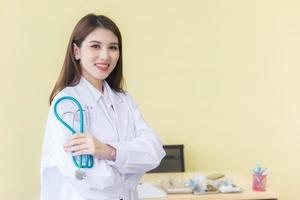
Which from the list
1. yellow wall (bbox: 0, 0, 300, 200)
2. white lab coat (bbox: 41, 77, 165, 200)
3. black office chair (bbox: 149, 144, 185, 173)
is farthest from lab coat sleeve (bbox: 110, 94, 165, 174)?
yellow wall (bbox: 0, 0, 300, 200)

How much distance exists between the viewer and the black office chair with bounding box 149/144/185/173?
327 centimetres

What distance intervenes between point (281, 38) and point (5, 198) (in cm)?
291

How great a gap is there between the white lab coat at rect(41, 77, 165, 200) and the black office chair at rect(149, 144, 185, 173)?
188cm

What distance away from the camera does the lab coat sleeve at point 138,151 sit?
1.26 metres

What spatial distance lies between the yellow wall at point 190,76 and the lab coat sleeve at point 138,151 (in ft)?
7.08

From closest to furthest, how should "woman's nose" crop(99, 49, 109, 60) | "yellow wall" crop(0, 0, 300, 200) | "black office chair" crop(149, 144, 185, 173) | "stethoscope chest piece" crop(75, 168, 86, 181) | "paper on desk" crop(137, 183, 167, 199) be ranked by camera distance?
1. "stethoscope chest piece" crop(75, 168, 86, 181)
2. "woman's nose" crop(99, 49, 109, 60)
3. "paper on desk" crop(137, 183, 167, 199)
4. "black office chair" crop(149, 144, 185, 173)
5. "yellow wall" crop(0, 0, 300, 200)

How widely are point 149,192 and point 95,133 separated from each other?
1.08m

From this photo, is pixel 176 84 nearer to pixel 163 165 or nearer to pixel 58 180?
→ pixel 163 165

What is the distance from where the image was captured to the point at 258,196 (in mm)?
2221

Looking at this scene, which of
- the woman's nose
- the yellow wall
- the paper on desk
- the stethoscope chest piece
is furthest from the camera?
the yellow wall

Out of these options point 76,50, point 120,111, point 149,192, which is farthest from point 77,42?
point 149,192

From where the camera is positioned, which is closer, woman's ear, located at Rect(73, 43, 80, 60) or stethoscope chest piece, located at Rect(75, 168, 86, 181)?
stethoscope chest piece, located at Rect(75, 168, 86, 181)

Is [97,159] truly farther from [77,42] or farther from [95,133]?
[77,42]

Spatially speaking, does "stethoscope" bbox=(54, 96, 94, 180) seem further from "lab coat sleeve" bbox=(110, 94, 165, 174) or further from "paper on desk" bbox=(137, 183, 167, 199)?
"paper on desk" bbox=(137, 183, 167, 199)
